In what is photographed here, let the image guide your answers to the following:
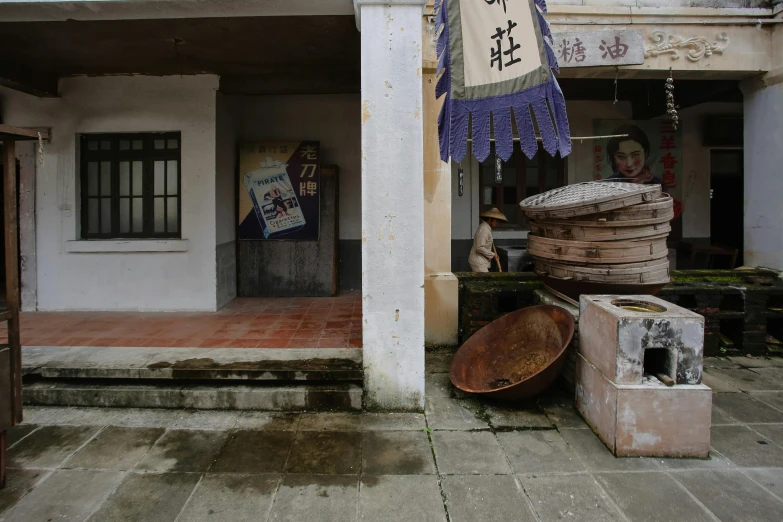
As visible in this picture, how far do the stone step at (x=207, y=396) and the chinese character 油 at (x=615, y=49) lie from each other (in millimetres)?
5270

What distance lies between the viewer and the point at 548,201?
16.2 feet

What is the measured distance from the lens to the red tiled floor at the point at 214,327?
542 centimetres

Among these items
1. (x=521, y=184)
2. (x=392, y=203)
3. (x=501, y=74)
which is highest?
(x=501, y=74)

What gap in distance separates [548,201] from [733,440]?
2.61m

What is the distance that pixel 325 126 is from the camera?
28.3 ft

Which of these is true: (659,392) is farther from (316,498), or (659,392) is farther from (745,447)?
(316,498)

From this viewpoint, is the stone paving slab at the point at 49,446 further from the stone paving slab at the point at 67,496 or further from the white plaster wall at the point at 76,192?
the white plaster wall at the point at 76,192

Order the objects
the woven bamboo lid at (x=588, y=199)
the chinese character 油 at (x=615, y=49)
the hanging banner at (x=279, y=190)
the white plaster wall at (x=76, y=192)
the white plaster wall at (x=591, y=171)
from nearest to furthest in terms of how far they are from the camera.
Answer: the woven bamboo lid at (x=588, y=199), the chinese character 油 at (x=615, y=49), the white plaster wall at (x=76, y=192), the hanging banner at (x=279, y=190), the white plaster wall at (x=591, y=171)

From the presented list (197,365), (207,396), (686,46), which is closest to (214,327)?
(197,365)

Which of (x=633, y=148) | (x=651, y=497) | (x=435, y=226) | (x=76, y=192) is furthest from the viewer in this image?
(x=633, y=148)

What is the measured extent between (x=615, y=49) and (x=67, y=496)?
23.9ft

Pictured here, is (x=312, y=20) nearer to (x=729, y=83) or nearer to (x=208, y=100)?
(x=208, y=100)

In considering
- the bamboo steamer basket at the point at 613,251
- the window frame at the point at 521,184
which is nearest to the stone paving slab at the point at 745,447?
the bamboo steamer basket at the point at 613,251

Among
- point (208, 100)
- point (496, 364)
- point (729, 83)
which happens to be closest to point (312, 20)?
point (208, 100)
